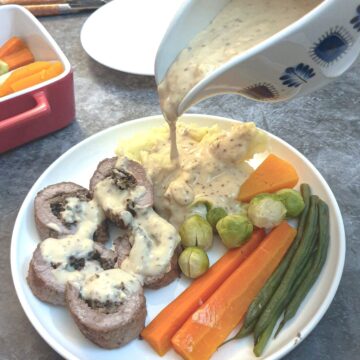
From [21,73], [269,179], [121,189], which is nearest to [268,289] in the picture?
[269,179]

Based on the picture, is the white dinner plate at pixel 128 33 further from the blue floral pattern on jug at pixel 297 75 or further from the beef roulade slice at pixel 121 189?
the blue floral pattern on jug at pixel 297 75

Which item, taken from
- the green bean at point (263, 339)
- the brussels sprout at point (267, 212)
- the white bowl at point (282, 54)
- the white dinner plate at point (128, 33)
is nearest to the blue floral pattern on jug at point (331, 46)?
the white bowl at point (282, 54)

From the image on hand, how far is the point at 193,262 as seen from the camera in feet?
5.78

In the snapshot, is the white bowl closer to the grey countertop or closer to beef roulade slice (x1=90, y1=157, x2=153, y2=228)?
beef roulade slice (x1=90, y1=157, x2=153, y2=228)

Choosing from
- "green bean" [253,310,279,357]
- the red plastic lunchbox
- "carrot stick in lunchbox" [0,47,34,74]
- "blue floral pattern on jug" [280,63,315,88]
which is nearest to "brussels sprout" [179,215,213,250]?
"green bean" [253,310,279,357]

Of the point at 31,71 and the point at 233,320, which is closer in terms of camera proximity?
the point at 233,320

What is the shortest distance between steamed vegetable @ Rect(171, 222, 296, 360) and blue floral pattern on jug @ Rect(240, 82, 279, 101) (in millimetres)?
526

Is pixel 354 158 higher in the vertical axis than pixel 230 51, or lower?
lower

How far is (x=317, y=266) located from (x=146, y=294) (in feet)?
1.92

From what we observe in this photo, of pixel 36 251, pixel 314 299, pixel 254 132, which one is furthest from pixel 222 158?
pixel 36 251

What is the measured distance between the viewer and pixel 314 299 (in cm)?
171

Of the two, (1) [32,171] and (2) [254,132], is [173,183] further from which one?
(1) [32,171]

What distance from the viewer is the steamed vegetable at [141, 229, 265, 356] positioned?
1626 mm

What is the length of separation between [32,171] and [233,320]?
120cm
